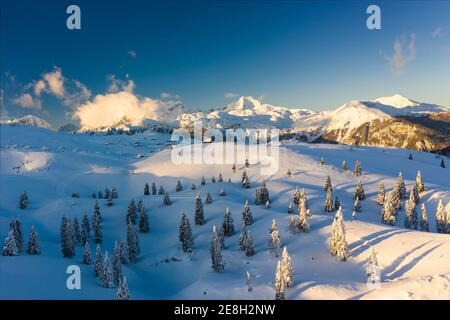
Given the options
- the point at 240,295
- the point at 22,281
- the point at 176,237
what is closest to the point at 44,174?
the point at 176,237

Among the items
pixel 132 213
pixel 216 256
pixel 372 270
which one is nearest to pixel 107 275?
pixel 216 256

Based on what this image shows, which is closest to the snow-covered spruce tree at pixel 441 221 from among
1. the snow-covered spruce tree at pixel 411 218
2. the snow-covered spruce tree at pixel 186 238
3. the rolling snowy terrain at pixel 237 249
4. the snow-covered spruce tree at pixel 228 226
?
the snow-covered spruce tree at pixel 411 218

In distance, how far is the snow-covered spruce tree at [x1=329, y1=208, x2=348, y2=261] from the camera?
203ft

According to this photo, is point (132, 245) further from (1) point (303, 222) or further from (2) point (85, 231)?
(1) point (303, 222)

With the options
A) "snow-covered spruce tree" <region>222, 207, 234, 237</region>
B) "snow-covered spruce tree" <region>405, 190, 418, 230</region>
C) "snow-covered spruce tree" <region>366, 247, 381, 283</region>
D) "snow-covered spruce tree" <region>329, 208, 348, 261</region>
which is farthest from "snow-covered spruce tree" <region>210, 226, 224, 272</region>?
"snow-covered spruce tree" <region>405, 190, 418, 230</region>

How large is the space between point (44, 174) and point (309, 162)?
118 m

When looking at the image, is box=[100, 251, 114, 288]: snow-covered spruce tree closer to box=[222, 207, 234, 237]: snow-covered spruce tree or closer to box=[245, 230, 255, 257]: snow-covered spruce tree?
box=[245, 230, 255, 257]: snow-covered spruce tree

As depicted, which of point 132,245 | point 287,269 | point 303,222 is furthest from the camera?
point 303,222

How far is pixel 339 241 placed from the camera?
62688mm

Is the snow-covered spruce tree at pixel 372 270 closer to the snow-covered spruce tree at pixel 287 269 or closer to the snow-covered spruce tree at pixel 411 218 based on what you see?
the snow-covered spruce tree at pixel 287 269

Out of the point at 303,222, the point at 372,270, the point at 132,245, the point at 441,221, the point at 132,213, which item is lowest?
the point at 132,245

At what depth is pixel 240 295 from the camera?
4966 cm
